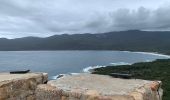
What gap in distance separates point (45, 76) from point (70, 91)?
1261 millimetres

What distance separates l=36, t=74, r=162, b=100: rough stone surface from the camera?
530 cm

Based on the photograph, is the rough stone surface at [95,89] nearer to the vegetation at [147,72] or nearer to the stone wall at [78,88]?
the stone wall at [78,88]

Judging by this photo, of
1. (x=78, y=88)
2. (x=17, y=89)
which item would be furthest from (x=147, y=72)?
(x=78, y=88)

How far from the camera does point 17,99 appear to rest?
6.20 m

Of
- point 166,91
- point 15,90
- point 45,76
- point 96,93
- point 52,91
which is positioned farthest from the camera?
point 166,91

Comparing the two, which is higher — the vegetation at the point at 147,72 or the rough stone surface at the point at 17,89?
the rough stone surface at the point at 17,89

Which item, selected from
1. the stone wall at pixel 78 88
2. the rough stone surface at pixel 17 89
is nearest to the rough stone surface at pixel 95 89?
the stone wall at pixel 78 88

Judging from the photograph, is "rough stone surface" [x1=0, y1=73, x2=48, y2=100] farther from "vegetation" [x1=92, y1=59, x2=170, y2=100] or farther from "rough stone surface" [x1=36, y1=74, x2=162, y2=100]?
"vegetation" [x1=92, y1=59, x2=170, y2=100]

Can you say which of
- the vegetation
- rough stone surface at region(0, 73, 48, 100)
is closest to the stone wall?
rough stone surface at region(0, 73, 48, 100)

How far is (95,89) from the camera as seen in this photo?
557 cm

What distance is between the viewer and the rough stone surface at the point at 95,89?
5.30m

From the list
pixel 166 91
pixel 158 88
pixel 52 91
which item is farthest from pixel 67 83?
pixel 166 91

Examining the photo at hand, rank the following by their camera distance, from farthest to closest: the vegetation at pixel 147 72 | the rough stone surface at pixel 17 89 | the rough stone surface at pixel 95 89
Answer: the vegetation at pixel 147 72
the rough stone surface at pixel 17 89
the rough stone surface at pixel 95 89

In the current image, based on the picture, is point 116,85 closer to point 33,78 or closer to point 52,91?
point 52,91
